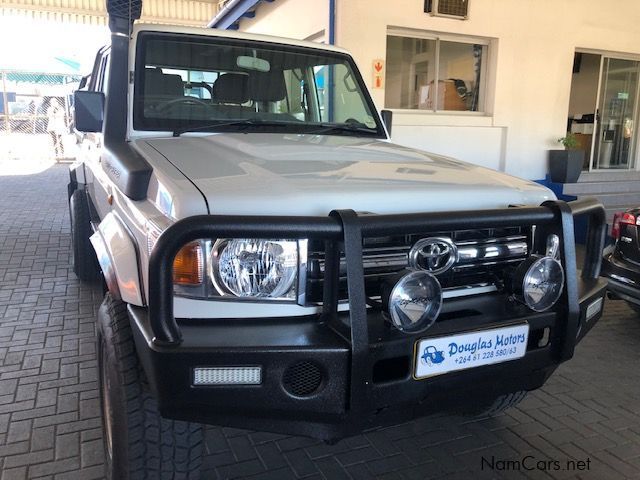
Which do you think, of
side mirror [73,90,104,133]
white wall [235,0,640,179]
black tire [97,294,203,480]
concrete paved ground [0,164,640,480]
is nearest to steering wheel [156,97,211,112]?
side mirror [73,90,104,133]


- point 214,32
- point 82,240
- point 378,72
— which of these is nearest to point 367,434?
point 214,32

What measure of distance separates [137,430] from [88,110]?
1.77 metres

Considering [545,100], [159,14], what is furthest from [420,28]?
[159,14]

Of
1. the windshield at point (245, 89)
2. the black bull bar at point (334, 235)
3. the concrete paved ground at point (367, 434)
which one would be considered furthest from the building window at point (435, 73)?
the black bull bar at point (334, 235)

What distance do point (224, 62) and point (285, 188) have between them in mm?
1690

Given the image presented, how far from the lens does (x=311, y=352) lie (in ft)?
5.54

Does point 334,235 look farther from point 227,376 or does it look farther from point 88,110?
point 88,110

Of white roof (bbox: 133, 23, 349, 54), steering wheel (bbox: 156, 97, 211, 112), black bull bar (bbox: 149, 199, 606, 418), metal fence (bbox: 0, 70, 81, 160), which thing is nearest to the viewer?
black bull bar (bbox: 149, 199, 606, 418)

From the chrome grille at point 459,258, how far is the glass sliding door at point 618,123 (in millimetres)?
9605

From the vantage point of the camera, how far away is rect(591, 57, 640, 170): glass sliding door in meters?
10.5

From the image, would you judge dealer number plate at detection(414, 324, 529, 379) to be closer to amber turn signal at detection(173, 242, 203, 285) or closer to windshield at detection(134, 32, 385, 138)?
amber turn signal at detection(173, 242, 203, 285)

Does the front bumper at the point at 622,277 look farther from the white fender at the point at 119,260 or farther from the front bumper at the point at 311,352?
the white fender at the point at 119,260

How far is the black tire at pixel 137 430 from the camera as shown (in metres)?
1.89

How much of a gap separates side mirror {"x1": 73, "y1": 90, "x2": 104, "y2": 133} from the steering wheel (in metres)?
0.30
